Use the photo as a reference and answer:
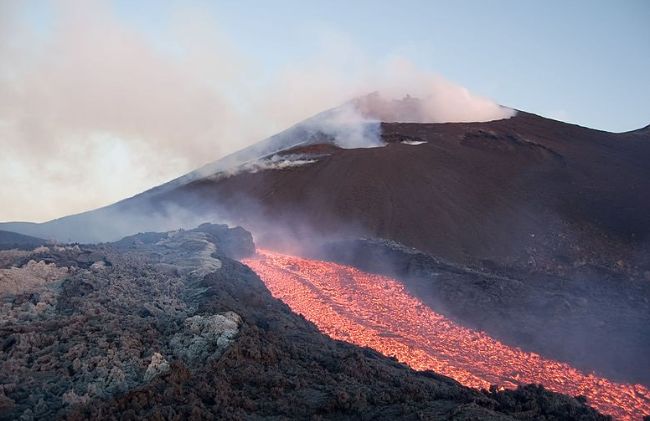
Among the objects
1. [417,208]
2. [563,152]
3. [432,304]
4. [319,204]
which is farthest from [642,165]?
[432,304]

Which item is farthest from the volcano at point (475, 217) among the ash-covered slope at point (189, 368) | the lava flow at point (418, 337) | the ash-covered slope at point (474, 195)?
the ash-covered slope at point (189, 368)

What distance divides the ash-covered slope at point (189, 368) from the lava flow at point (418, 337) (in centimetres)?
163

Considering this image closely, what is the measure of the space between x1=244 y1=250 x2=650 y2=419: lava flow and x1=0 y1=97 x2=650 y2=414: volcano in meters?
0.55

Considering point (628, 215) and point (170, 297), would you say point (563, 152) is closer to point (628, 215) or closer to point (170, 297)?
point (628, 215)

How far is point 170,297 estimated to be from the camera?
10.6 meters

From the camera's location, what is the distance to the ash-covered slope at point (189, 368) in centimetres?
579

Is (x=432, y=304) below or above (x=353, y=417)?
below

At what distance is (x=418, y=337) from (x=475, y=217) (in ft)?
46.1

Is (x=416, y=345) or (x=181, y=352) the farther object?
(x=416, y=345)

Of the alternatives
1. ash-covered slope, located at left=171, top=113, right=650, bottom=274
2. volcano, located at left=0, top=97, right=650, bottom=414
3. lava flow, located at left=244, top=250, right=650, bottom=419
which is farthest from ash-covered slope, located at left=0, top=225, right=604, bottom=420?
ash-covered slope, located at left=171, top=113, right=650, bottom=274

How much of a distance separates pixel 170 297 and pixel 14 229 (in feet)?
85.5

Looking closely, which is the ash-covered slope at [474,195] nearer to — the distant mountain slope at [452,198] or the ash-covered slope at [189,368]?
the distant mountain slope at [452,198]

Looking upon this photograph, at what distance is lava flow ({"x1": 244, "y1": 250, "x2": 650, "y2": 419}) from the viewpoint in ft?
32.3

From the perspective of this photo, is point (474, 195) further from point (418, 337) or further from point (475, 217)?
point (418, 337)
